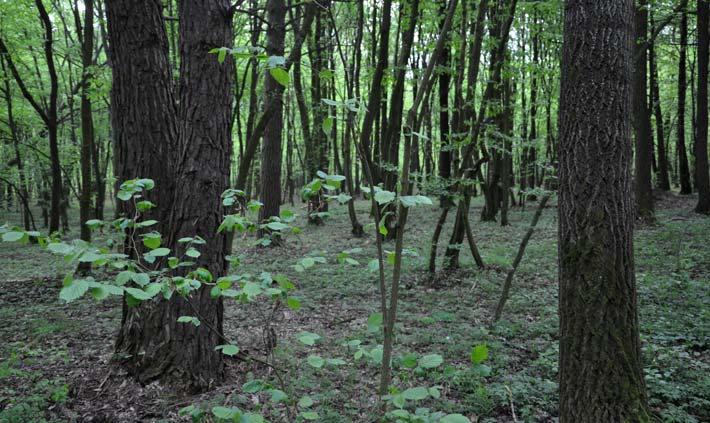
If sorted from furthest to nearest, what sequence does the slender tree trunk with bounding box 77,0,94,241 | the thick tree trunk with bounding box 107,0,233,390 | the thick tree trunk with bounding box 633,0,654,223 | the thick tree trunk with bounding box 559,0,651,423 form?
the thick tree trunk with bounding box 633,0,654,223 < the slender tree trunk with bounding box 77,0,94,241 < the thick tree trunk with bounding box 107,0,233,390 < the thick tree trunk with bounding box 559,0,651,423

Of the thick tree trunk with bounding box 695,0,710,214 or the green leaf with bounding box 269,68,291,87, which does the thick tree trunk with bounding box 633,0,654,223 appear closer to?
the thick tree trunk with bounding box 695,0,710,214

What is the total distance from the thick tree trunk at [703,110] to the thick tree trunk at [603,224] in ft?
40.6

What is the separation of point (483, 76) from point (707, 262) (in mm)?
11957

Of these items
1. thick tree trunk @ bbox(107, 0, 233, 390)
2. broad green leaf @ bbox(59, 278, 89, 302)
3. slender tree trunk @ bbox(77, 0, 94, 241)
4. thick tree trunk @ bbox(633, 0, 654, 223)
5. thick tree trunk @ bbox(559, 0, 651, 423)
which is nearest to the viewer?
broad green leaf @ bbox(59, 278, 89, 302)

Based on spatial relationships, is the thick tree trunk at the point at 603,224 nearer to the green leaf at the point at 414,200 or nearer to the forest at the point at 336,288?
the forest at the point at 336,288

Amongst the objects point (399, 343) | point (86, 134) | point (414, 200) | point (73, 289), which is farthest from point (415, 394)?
point (86, 134)

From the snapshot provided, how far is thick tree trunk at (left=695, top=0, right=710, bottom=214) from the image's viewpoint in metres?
12.1

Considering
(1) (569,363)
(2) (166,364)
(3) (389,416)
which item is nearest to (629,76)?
(1) (569,363)

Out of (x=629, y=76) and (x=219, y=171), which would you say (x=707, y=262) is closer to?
(x=629, y=76)

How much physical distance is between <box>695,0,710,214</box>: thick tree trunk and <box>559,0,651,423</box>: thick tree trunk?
12.4m

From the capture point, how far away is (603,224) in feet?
8.84

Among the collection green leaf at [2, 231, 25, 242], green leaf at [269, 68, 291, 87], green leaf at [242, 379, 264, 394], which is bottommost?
green leaf at [242, 379, 264, 394]

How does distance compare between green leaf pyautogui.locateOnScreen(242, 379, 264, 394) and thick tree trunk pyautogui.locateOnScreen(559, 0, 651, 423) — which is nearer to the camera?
green leaf pyautogui.locateOnScreen(242, 379, 264, 394)

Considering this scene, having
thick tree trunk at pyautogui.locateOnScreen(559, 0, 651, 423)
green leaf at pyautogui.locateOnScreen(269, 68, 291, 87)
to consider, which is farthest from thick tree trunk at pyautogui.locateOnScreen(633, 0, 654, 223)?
green leaf at pyautogui.locateOnScreen(269, 68, 291, 87)
